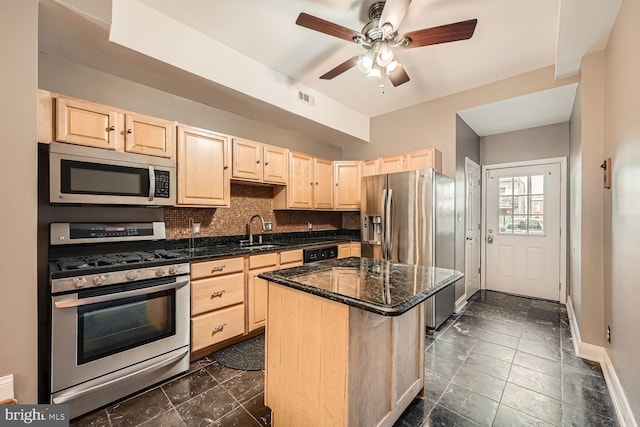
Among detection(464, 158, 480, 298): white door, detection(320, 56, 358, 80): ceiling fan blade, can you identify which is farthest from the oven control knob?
detection(464, 158, 480, 298): white door

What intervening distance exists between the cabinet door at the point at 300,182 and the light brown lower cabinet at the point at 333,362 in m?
2.12

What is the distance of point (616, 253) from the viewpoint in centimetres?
196

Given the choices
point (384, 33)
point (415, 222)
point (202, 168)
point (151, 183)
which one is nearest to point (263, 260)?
point (202, 168)

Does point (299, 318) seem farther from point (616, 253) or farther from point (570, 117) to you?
point (570, 117)

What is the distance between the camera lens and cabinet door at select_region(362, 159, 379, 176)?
4.10 metres

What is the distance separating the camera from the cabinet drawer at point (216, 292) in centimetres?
231

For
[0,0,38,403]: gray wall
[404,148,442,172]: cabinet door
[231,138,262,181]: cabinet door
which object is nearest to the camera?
[0,0,38,403]: gray wall

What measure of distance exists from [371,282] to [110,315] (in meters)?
1.79

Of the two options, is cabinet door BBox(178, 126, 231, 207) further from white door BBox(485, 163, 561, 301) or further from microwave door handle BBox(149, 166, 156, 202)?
white door BBox(485, 163, 561, 301)

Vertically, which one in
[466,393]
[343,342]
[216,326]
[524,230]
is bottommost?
[466,393]

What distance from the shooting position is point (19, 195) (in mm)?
1540

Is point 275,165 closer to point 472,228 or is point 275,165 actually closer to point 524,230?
point 472,228

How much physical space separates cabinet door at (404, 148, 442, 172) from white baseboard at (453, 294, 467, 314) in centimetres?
186

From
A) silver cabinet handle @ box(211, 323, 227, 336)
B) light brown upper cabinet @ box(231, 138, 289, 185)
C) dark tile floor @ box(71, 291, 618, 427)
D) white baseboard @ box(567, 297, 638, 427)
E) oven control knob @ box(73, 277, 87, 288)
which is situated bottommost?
dark tile floor @ box(71, 291, 618, 427)
